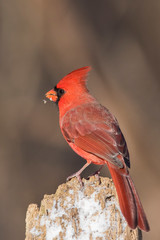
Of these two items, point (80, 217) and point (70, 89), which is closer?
point (80, 217)

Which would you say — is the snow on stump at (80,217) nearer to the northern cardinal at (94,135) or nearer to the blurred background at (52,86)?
the northern cardinal at (94,135)

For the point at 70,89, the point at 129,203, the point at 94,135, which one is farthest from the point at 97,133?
the point at 129,203

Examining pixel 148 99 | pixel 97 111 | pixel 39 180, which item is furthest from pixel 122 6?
pixel 97 111

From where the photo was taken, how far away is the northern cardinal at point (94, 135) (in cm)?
206

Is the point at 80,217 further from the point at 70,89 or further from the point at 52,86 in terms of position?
the point at 52,86

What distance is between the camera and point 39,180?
417cm

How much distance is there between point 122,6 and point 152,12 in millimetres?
265

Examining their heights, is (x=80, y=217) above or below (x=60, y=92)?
below

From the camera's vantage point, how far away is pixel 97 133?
2.49m

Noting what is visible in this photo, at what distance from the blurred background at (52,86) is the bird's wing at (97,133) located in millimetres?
1418

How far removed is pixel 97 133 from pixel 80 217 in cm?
61

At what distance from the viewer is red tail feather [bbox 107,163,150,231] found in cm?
188

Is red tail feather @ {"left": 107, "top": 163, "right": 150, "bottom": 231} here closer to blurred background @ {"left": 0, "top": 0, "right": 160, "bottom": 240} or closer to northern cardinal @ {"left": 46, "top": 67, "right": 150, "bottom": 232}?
northern cardinal @ {"left": 46, "top": 67, "right": 150, "bottom": 232}

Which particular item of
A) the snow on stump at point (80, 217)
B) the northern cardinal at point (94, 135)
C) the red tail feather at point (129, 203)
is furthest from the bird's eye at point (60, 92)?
the snow on stump at point (80, 217)
